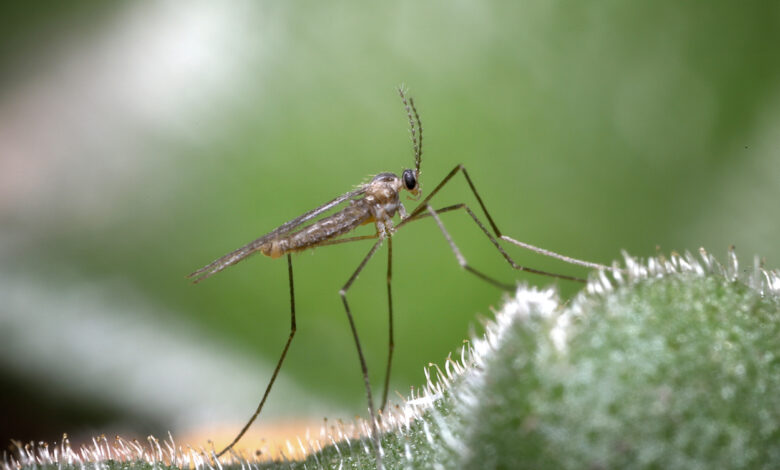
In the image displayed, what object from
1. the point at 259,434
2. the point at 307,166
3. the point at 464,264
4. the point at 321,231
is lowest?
the point at 464,264

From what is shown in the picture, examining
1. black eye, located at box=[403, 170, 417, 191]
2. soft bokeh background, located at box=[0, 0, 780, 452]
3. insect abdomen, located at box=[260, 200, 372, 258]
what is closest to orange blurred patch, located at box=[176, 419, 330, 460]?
soft bokeh background, located at box=[0, 0, 780, 452]

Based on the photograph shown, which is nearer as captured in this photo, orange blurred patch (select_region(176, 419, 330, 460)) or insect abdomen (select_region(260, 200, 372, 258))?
insect abdomen (select_region(260, 200, 372, 258))

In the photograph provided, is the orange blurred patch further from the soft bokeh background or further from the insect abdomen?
the insect abdomen

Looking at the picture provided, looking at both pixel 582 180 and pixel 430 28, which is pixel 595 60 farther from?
pixel 430 28

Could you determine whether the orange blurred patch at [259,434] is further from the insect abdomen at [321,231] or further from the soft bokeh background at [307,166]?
the insect abdomen at [321,231]

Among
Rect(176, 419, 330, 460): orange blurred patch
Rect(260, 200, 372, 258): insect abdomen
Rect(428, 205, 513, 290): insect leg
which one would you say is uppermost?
Rect(260, 200, 372, 258): insect abdomen

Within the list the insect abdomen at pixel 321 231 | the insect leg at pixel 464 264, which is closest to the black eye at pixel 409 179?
the insect abdomen at pixel 321 231

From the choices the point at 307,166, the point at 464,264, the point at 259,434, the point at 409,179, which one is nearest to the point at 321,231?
the point at 409,179

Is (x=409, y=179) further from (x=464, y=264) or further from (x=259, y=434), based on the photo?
(x=259, y=434)
